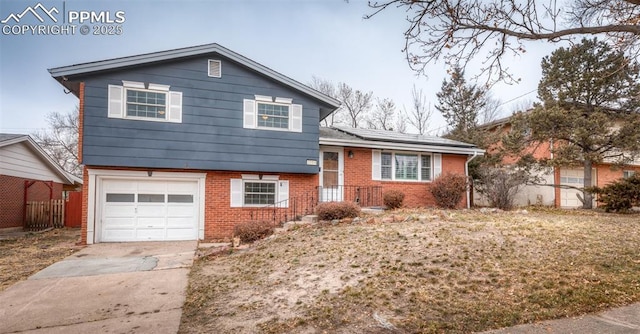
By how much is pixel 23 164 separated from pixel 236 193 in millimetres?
11735

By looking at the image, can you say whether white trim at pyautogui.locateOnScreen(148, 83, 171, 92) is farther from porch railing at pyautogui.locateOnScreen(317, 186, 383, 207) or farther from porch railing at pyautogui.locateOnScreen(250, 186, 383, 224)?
porch railing at pyautogui.locateOnScreen(317, 186, 383, 207)

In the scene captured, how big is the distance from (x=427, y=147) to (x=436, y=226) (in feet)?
22.5

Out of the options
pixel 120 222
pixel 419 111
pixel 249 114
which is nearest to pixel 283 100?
pixel 249 114

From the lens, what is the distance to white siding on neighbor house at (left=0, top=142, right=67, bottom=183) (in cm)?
1478

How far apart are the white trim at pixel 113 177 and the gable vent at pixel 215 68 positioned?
346cm

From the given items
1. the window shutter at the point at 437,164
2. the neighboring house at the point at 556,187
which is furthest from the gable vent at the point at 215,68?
the neighboring house at the point at 556,187

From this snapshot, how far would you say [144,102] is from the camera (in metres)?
11.2

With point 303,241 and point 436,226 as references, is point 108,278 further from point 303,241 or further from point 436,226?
point 436,226

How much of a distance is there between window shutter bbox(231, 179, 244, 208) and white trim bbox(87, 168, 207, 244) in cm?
94

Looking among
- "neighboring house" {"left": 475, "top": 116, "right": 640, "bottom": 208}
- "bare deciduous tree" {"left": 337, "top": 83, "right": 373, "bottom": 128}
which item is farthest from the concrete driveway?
"bare deciduous tree" {"left": 337, "top": 83, "right": 373, "bottom": 128}

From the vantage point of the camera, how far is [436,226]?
27.8 feet

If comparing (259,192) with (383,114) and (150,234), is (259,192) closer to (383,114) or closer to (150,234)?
(150,234)

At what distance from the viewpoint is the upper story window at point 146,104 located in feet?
36.4

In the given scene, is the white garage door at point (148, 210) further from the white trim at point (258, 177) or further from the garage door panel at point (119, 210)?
the white trim at point (258, 177)
